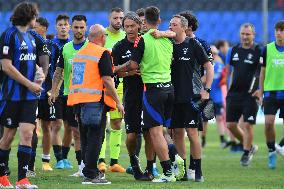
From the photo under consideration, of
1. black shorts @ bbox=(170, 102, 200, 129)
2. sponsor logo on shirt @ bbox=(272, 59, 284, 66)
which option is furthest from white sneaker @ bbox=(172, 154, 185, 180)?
sponsor logo on shirt @ bbox=(272, 59, 284, 66)

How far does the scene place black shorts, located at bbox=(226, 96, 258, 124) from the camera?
52.2ft

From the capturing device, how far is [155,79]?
11250 millimetres

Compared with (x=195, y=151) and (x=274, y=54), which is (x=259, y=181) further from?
(x=274, y=54)

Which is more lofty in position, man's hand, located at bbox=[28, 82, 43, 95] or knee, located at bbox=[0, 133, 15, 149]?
man's hand, located at bbox=[28, 82, 43, 95]

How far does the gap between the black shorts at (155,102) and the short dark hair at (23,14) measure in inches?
81.6

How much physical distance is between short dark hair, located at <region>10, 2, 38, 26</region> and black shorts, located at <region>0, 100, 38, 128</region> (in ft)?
3.06

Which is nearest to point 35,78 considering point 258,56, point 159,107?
point 159,107

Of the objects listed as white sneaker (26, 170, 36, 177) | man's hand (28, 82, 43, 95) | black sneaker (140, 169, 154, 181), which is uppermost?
man's hand (28, 82, 43, 95)

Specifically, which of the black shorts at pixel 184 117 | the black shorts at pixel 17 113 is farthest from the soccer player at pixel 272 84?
the black shorts at pixel 17 113

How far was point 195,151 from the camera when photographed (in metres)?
11.8

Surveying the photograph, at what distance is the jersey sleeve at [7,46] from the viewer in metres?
9.82

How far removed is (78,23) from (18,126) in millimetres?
2951

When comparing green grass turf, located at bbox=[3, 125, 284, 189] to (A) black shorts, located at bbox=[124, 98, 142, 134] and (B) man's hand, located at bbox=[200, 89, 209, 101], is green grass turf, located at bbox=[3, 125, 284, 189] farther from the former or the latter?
(B) man's hand, located at bbox=[200, 89, 209, 101]

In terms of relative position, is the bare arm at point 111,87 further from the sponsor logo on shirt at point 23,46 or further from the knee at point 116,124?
the knee at point 116,124
